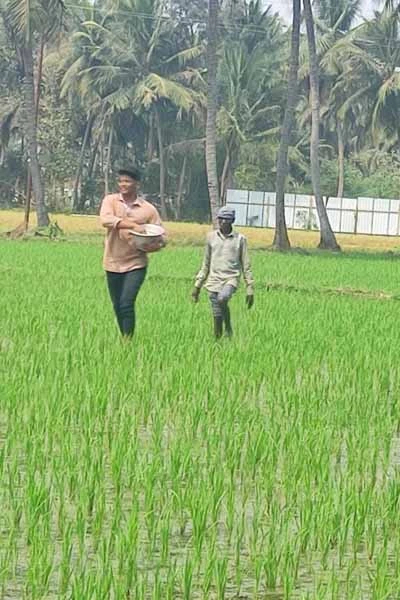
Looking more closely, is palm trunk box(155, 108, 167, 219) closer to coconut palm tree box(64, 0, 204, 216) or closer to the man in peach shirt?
coconut palm tree box(64, 0, 204, 216)

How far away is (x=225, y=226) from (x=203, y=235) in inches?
1068

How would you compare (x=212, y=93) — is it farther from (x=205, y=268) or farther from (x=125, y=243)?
(x=125, y=243)

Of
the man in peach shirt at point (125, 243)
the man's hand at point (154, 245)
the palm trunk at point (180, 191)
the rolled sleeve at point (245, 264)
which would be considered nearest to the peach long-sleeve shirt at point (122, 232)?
the man in peach shirt at point (125, 243)

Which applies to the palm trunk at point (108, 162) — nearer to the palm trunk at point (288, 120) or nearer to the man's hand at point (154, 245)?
the palm trunk at point (288, 120)

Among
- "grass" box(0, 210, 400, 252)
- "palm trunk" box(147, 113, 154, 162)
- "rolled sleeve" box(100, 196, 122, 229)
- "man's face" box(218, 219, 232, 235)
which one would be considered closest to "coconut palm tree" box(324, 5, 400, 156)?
"grass" box(0, 210, 400, 252)

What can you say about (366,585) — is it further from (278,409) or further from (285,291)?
(285,291)

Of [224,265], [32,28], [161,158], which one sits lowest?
[161,158]

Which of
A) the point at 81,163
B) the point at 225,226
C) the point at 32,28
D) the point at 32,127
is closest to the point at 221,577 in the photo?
the point at 225,226

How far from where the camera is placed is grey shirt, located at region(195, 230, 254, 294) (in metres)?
10.5

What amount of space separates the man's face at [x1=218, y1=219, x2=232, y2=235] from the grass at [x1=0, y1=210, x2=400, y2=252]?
22946 millimetres

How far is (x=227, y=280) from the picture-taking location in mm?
10586

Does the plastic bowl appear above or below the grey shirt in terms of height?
above

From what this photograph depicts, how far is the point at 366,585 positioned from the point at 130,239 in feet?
19.3

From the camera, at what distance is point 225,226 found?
10.4 meters
